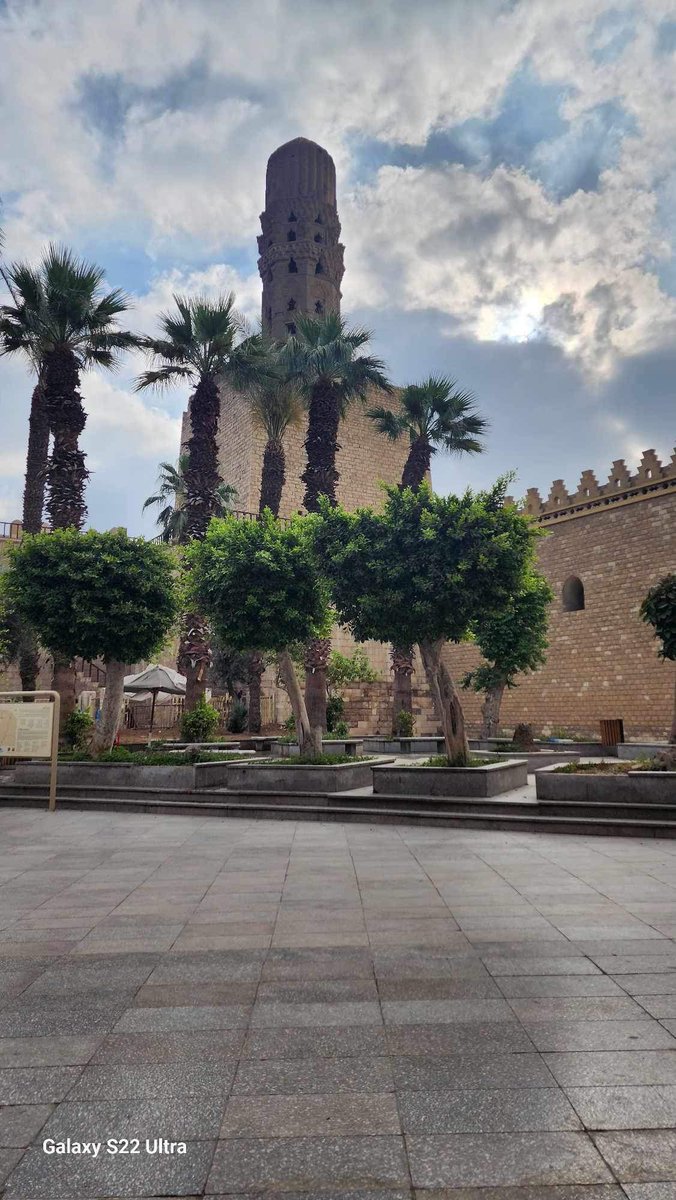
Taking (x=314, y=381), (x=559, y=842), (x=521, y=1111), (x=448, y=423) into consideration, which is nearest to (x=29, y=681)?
(x=314, y=381)

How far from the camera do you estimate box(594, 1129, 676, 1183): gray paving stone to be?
82.4 inches

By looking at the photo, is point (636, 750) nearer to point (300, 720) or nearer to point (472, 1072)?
point (300, 720)

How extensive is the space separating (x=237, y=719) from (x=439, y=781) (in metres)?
15.6

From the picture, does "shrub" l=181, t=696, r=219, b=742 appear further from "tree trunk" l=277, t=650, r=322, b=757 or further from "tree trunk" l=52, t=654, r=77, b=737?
"tree trunk" l=277, t=650, r=322, b=757

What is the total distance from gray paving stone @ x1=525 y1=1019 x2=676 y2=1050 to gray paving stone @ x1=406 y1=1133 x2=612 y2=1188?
0.72 meters

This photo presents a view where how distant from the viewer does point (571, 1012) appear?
10.9ft

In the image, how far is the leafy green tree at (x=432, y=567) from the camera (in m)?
11.9

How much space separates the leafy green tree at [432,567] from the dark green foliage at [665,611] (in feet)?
7.30

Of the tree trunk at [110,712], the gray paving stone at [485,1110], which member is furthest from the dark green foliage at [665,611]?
the gray paving stone at [485,1110]

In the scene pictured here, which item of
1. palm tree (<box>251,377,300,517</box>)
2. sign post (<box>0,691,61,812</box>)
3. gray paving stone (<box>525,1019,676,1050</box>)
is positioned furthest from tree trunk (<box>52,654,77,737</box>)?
gray paving stone (<box>525,1019,676,1050</box>)

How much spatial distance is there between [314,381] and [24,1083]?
2182cm

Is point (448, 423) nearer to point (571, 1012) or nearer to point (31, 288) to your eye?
point (31, 288)

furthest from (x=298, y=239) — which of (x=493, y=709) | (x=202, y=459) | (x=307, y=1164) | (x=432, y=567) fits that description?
(x=307, y=1164)

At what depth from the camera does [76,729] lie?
16812mm
